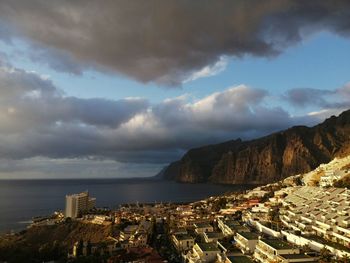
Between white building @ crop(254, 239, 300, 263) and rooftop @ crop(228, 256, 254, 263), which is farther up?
white building @ crop(254, 239, 300, 263)

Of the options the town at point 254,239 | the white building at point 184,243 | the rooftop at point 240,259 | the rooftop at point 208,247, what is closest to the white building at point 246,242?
the town at point 254,239

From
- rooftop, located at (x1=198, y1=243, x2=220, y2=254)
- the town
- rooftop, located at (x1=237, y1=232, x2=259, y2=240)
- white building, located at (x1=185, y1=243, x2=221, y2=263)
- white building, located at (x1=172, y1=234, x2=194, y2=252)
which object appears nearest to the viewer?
the town

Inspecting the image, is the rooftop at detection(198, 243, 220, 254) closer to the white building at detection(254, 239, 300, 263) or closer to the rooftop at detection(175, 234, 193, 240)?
the white building at detection(254, 239, 300, 263)

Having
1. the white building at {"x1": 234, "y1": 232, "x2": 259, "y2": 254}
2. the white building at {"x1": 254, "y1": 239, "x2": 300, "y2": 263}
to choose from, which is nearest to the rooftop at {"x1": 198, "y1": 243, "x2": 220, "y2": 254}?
the white building at {"x1": 234, "y1": 232, "x2": 259, "y2": 254}

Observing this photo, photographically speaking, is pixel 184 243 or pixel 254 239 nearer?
pixel 254 239

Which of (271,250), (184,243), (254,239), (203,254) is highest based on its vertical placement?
(254,239)

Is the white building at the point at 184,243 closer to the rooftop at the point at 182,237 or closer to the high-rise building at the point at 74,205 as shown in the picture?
the rooftop at the point at 182,237

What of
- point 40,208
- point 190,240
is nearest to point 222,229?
point 190,240

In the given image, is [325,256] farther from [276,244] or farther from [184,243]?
[184,243]

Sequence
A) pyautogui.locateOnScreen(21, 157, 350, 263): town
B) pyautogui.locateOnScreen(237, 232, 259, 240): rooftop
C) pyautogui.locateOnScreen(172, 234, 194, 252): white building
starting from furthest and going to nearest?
pyautogui.locateOnScreen(172, 234, 194, 252): white building, pyautogui.locateOnScreen(237, 232, 259, 240): rooftop, pyautogui.locateOnScreen(21, 157, 350, 263): town

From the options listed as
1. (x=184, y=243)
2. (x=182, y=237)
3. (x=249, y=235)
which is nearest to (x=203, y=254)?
(x=249, y=235)

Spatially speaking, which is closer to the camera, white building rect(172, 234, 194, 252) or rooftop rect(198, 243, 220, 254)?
rooftop rect(198, 243, 220, 254)
